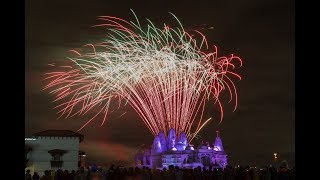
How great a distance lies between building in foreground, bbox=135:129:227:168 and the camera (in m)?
66.4

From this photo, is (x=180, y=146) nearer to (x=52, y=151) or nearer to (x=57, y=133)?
(x=57, y=133)

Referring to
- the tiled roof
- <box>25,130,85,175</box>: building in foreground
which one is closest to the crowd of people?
<box>25,130,85,175</box>: building in foreground

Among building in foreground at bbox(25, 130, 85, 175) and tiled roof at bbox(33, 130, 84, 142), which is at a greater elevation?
tiled roof at bbox(33, 130, 84, 142)

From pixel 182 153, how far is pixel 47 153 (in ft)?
65.7

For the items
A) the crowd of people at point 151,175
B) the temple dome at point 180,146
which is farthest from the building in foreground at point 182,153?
the crowd of people at point 151,175

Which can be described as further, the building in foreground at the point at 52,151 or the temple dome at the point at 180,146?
the temple dome at the point at 180,146

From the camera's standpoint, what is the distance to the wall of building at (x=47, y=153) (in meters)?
52.5

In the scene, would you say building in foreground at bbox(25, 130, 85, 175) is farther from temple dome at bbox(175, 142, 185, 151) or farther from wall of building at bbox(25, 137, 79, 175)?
temple dome at bbox(175, 142, 185, 151)

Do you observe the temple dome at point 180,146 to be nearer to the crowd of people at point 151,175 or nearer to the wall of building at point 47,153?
the wall of building at point 47,153

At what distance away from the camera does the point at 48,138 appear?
176ft
